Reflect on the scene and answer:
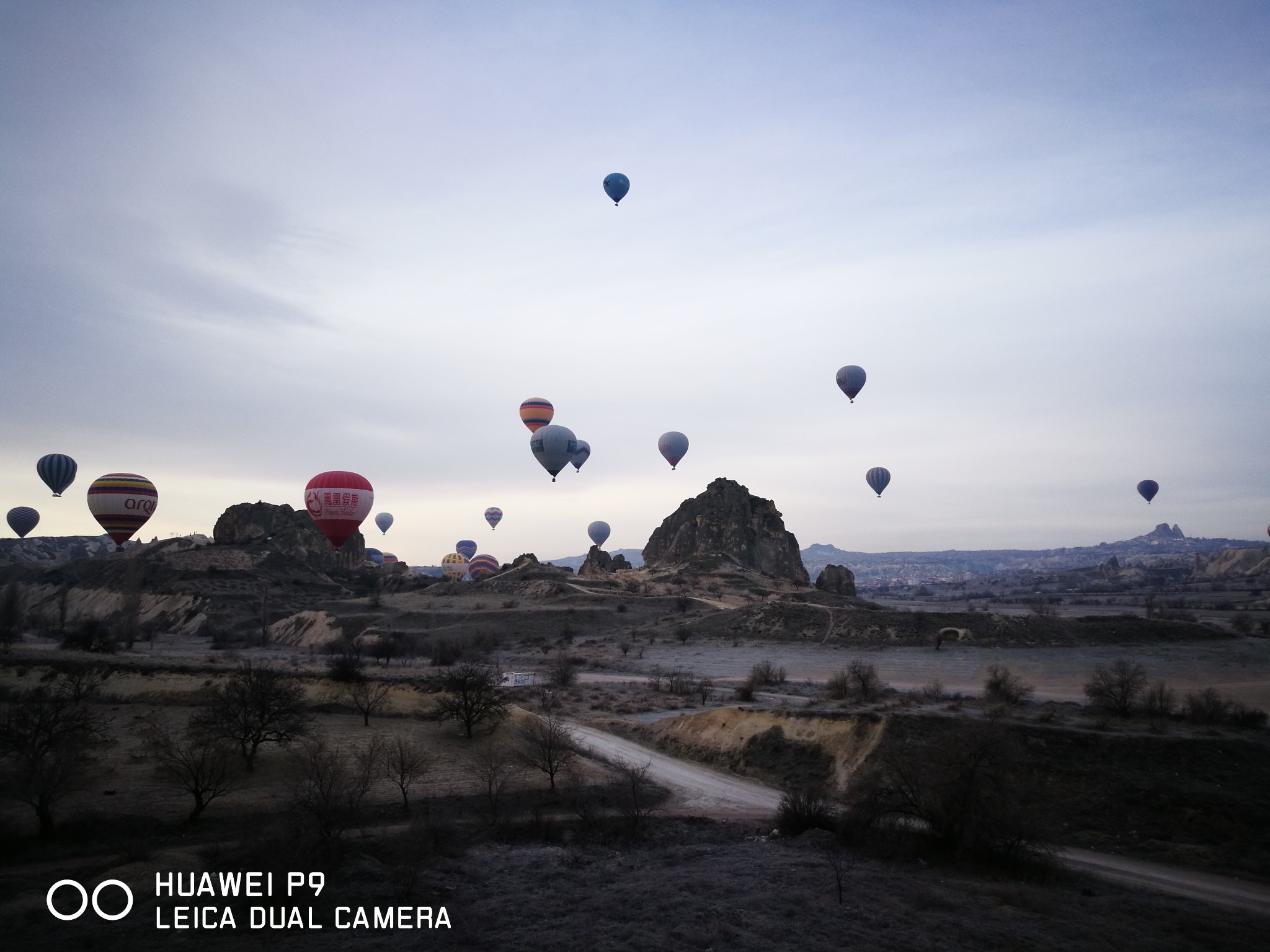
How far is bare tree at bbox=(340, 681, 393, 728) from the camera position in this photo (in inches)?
1586

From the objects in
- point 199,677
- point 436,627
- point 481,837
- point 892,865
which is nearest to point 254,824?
point 481,837

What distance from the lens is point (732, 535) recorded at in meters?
140

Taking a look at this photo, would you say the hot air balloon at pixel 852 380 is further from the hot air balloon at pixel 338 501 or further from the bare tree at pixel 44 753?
the bare tree at pixel 44 753

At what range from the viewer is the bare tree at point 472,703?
37875 millimetres

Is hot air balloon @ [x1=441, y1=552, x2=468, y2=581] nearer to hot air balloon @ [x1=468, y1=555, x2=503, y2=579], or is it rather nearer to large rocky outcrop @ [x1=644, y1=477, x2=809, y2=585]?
hot air balloon @ [x1=468, y1=555, x2=503, y2=579]

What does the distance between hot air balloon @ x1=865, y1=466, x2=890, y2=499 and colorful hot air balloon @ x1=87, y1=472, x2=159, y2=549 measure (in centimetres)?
9348

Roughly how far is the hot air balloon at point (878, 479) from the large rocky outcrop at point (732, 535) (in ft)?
81.0

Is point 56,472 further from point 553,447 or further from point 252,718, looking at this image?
point 252,718

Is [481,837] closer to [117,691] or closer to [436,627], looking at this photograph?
[117,691]

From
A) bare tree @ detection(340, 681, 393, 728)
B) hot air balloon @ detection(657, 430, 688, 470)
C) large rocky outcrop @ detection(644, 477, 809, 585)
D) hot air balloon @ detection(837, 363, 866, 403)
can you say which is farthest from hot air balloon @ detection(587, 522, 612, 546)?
bare tree @ detection(340, 681, 393, 728)

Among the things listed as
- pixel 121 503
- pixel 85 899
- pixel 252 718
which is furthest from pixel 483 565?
pixel 85 899

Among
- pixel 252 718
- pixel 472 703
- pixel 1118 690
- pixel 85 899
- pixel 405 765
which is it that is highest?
pixel 252 718

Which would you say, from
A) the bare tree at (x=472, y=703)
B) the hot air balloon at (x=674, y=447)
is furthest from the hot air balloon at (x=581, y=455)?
the bare tree at (x=472, y=703)

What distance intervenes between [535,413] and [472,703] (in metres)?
65.2
